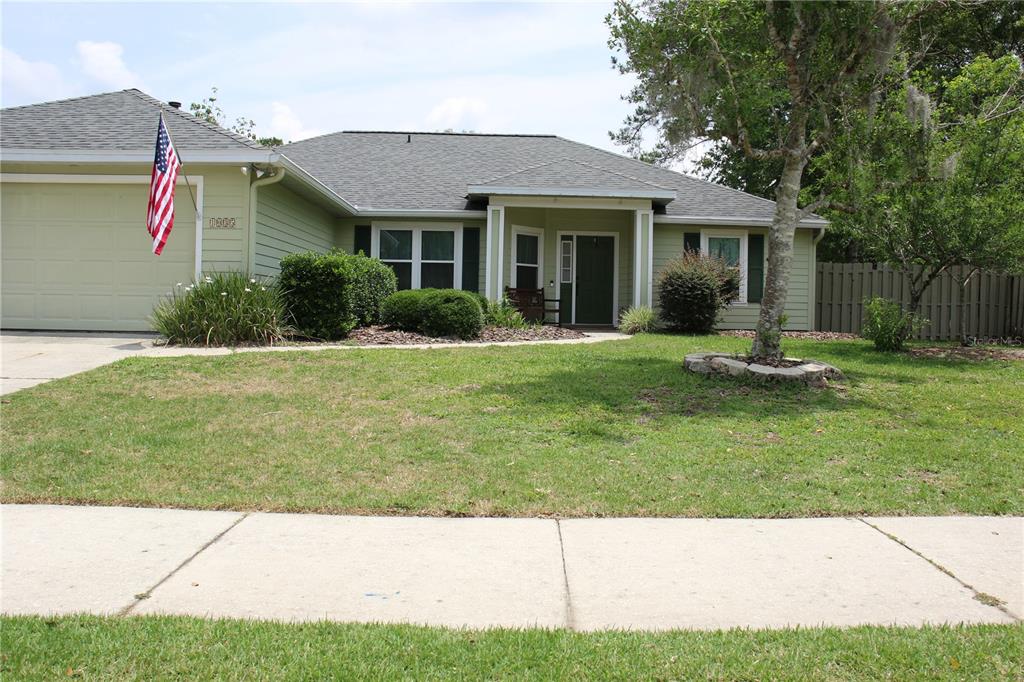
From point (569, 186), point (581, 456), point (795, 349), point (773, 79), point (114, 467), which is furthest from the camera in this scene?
point (569, 186)

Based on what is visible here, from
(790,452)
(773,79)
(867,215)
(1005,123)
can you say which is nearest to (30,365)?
(790,452)

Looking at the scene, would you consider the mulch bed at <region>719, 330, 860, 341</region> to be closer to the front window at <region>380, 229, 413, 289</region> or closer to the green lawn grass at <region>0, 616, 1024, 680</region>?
the front window at <region>380, 229, 413, 289</region>

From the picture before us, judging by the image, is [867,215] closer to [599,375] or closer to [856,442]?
[599,375]

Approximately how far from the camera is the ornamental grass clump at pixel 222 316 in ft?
35.7

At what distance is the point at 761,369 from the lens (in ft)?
27.8

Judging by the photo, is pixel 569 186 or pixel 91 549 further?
pixel 569 186

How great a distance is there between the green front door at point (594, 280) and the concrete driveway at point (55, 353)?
941 centimetres

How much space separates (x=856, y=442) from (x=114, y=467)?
19.1 ft

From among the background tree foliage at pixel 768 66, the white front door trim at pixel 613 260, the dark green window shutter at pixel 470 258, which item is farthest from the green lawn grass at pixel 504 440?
the white front door trim at pixel 613 260

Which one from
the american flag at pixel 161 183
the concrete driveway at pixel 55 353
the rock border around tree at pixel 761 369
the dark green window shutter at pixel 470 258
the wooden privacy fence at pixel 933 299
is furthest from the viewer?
the dark green window shutter at pixel 470 258

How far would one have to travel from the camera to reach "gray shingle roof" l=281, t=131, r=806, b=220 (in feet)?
54.8

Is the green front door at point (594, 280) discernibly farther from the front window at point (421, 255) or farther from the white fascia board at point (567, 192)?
the front window at point (421, 255)

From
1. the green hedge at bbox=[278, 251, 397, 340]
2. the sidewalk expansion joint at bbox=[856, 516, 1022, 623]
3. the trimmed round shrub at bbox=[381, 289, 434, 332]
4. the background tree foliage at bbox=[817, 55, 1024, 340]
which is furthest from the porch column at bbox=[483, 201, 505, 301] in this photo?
the sidewalk expansion joint at bbox=[856, 516, 1022, 623]

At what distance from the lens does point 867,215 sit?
12148mm
